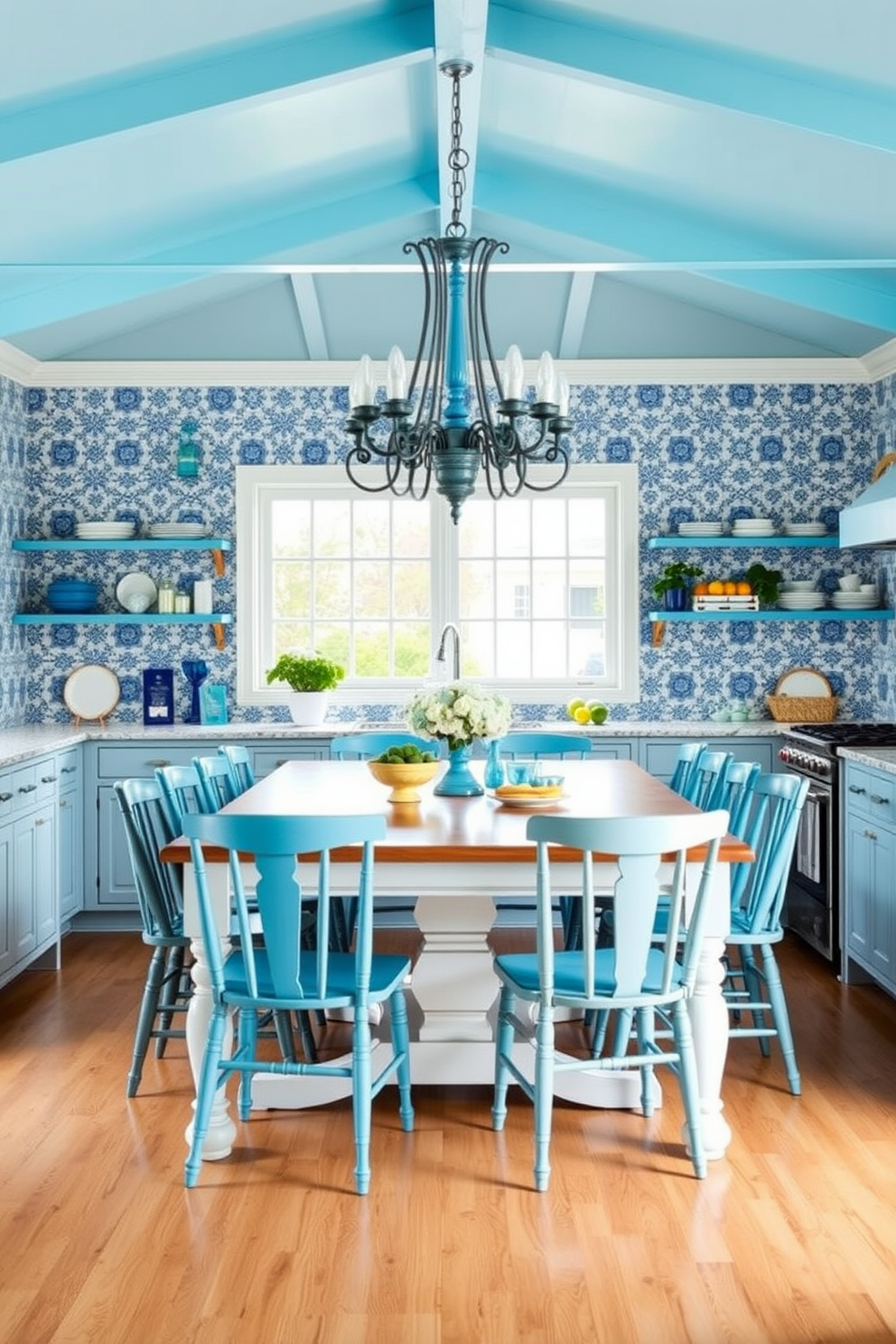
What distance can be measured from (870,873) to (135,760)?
325 cm

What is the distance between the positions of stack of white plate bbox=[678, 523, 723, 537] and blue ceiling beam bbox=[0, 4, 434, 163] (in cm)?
298

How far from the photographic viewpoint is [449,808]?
4.12m

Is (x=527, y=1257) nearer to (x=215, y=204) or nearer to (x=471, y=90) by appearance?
(x=471, y=90)

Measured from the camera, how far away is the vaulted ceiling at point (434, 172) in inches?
154

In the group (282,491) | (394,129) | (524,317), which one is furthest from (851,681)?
(394,129)

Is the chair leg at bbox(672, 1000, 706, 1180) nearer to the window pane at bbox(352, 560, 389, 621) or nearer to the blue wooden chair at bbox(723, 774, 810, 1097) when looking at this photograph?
the blue wooden chair at bbox(723, 774, 810, 1097)

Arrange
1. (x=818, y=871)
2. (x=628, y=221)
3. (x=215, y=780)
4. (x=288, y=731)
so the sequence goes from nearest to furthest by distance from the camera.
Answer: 1. (x=215, y=780)
2. (x=818, y=871)
3. (x=628, y=221)
4. (x=288, y=731)

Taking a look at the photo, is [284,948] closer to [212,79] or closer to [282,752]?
[212,79]

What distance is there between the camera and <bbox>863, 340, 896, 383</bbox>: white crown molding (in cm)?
639

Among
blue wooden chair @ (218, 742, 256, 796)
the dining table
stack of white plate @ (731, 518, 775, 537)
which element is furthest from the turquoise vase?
stack of white plate @ (731, 518, 775, 537)

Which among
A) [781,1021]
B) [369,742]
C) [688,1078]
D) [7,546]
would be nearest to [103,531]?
[7,546]

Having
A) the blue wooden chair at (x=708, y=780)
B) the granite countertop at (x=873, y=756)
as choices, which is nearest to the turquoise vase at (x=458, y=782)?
the blue wooden chair at (x=708, y=780)

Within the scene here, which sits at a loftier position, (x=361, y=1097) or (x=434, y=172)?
(x=434, y=172)

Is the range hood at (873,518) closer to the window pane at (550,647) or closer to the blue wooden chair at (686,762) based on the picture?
the blue wooden chair at (686,762)
